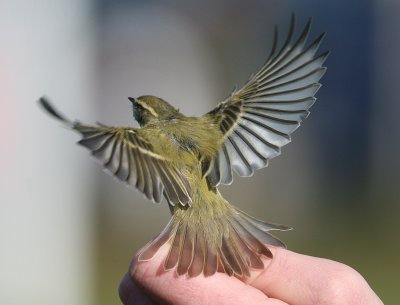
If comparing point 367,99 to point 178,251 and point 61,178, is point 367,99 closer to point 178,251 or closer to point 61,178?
point 61,178

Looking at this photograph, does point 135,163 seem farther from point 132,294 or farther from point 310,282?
point 310,282

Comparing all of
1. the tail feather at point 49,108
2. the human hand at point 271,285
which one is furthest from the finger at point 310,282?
the tail feather at point 49,108

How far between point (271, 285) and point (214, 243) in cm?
27

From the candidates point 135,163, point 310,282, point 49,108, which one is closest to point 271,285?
point 310,282

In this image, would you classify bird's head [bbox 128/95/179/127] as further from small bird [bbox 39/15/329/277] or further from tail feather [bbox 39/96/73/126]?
tail feather [bbox 39/96/73/126]

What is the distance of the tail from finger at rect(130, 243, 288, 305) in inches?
0.9

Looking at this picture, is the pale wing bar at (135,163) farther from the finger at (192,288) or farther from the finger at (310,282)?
the finger at (310,282)

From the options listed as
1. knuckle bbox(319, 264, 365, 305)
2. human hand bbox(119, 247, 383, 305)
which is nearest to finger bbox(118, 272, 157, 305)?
human hand bbox(119, 247, 383, 305)

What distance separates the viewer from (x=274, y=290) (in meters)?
2.19

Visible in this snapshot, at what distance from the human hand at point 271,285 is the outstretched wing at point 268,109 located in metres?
0.46

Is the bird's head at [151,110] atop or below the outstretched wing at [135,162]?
atop

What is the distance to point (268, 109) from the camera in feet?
9.37

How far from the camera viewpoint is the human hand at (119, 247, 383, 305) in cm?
207

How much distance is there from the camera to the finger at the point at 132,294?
2.24 m
